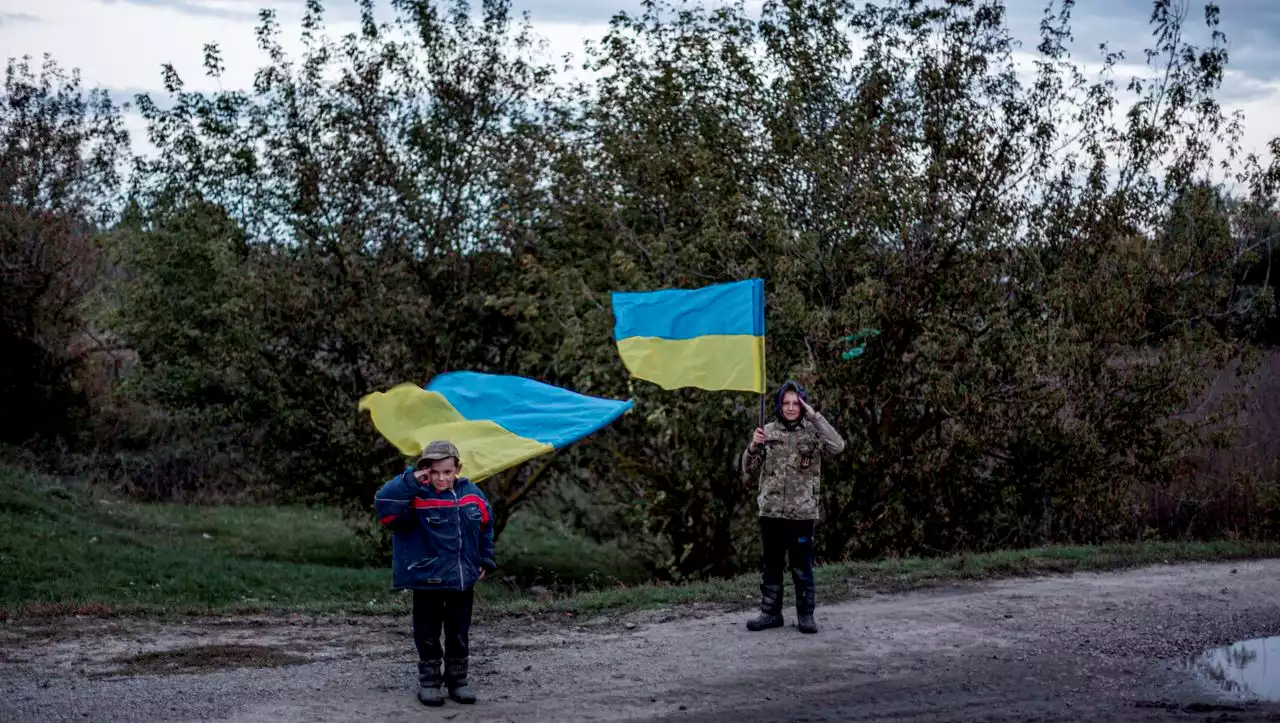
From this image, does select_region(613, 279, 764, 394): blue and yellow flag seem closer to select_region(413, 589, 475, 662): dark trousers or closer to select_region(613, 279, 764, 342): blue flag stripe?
select_region(613, 279, 764, 342): blue flag stripe

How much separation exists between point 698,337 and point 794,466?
4.78 ft

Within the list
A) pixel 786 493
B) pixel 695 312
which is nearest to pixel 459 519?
pixel 786 493

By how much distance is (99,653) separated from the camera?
32.8 feet

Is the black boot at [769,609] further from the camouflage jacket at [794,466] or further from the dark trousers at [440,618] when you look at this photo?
the dark trousers at [440,618]

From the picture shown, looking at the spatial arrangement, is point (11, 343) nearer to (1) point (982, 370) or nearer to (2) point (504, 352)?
(2) point (504, 352)

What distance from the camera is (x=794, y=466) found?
1018 cm

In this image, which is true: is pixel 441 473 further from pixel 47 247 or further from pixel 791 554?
pixel 47 247

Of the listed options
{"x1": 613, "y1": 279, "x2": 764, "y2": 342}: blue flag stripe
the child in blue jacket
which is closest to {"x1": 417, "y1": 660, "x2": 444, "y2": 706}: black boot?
the child in blue jacket

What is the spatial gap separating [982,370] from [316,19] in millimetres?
11408

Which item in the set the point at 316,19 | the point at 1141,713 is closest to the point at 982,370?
the point at 1141,713

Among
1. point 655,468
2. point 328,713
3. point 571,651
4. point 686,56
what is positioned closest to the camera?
point 328,713

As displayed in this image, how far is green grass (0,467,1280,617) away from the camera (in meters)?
12.4

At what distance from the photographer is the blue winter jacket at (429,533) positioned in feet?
26.6

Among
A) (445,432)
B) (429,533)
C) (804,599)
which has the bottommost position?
(804,599)
